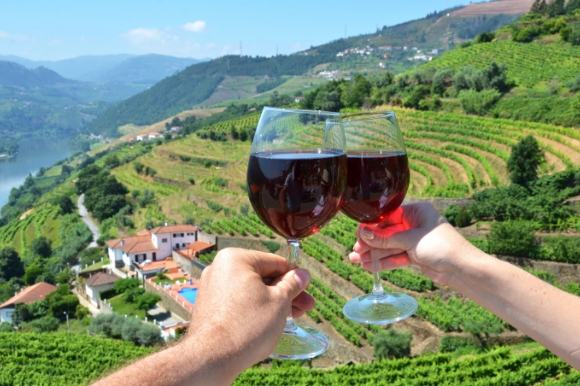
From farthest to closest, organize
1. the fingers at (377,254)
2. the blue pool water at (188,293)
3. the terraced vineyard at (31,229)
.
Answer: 1. the terraced vineyard at (31,229)
2. the blue pool water at (188,293)
3. the fingers at (377,254)

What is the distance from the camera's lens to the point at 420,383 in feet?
28.5

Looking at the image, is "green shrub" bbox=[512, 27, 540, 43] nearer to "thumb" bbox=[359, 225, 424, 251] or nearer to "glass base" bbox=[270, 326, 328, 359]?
"thumb" bbox=[359, 225, 424, 251]

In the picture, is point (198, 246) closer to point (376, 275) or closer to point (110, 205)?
point (110, 205)

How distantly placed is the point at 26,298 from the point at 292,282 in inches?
1316

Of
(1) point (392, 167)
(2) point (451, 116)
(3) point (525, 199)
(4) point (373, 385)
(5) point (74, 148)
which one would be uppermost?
(1) point (392, 167)

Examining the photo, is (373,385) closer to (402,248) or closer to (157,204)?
(402,248)

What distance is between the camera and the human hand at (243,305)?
1220 mm

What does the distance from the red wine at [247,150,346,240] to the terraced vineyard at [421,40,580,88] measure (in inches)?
1331

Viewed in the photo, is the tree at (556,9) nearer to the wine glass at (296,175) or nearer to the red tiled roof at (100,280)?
the red tiled roof at (100,280)

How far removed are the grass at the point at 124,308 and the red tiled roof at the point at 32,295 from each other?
5.56 meters

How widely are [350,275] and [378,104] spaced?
23.4 meters

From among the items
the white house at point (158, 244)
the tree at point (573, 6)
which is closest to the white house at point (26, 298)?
the white house at point (158, 244)

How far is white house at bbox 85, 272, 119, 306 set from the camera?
29250 mm

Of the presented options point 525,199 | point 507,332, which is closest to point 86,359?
point 507,332
